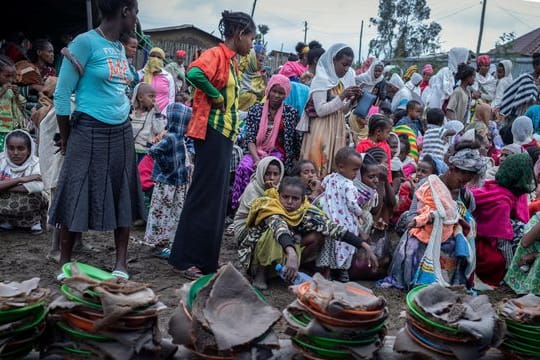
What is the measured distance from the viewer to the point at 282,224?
4.31 meters

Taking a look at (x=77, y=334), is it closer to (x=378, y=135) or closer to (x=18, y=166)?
(x=18, y=166)

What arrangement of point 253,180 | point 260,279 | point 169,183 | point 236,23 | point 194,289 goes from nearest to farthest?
point 194,289 < point 236,23 < point 260,279 < point 253,180 < point 169,183

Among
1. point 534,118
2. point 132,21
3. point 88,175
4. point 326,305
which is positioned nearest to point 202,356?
point 326,305

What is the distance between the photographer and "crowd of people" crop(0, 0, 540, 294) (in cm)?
391

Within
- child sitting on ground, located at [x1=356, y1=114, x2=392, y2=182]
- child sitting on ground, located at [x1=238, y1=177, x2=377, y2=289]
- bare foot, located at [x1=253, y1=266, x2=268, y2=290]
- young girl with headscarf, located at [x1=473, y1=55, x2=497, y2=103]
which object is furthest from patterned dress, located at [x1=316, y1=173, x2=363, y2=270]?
young girl with headscarf, located at [x1=473, y1=55, x2=497, y2=103]

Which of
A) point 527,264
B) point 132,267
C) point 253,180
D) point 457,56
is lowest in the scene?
point 132,267

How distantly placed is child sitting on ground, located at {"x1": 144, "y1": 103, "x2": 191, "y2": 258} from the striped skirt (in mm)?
1253

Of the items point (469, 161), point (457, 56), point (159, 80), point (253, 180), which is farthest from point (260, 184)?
point (457, 56)

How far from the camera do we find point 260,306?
2.52 m

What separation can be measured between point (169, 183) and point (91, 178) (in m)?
1.48

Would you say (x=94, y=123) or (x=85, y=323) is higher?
(x=94, y=123)

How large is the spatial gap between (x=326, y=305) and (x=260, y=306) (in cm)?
35

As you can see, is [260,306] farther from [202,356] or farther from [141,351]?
[141,351]

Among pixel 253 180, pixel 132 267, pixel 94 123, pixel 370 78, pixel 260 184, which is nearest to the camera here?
pixel 94 123
